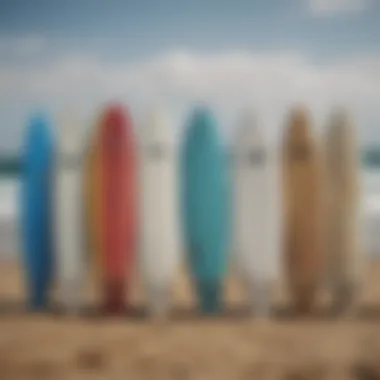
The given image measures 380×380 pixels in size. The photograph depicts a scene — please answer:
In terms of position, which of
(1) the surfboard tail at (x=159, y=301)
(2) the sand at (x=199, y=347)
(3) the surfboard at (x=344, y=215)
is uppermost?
(3) the surfboard at (x=344, y=215)

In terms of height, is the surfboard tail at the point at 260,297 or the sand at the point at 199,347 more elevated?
the surfboard tail at the point at 260,297

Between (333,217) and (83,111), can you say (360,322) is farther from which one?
(83,111)

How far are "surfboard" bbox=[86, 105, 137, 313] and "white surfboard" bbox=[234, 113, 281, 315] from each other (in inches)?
4.1

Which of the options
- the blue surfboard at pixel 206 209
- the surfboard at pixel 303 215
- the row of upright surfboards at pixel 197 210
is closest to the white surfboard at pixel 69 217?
the row of upright surfboards at pixel 197 210

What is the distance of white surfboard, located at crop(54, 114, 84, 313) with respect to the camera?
1040 mm

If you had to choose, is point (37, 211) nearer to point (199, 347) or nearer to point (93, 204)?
point (93, 204)

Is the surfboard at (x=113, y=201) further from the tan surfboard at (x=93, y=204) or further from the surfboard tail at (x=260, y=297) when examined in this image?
the surfboard tail at (x=260, y=297)

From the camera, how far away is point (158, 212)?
1.04m

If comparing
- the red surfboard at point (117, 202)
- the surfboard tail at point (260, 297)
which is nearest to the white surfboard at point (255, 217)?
the surfboard tail at point (260, 297)

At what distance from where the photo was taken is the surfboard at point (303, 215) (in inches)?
40.8

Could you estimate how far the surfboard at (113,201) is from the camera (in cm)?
104

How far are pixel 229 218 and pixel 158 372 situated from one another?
166mm

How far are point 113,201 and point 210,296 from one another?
0.14 meters

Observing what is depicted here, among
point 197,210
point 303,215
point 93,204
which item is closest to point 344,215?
point 303,215
